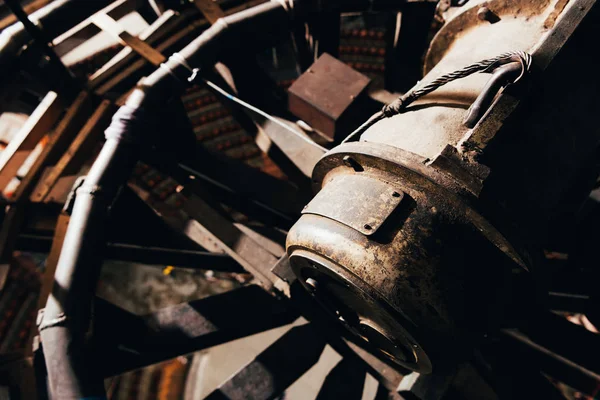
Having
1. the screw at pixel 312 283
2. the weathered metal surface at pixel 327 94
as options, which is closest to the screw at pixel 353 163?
the screw at pixel 312 283

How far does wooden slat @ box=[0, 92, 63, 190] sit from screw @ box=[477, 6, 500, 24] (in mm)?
3633

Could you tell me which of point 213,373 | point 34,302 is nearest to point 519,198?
point 213,373

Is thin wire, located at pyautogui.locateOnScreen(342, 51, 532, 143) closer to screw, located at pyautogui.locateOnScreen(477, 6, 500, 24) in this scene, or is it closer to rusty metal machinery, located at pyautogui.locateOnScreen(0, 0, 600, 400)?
rusty metal machinery, located at pyautogui.locateOnScreen(0, 0, 600, 400)

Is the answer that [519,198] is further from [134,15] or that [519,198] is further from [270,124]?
[134,15]

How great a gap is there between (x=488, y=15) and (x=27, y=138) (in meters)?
3.74

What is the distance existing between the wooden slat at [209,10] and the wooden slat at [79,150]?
4.10 ft

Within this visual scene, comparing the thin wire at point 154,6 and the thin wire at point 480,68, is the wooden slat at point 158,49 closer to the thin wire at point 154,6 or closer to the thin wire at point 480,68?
the thin wire at point 154,6

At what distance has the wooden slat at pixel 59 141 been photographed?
3.48 m

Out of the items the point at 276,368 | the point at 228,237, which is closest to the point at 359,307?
the point at 228,237

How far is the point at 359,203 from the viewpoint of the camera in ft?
6.18

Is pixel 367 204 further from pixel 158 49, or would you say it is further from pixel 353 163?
pixel 158 49

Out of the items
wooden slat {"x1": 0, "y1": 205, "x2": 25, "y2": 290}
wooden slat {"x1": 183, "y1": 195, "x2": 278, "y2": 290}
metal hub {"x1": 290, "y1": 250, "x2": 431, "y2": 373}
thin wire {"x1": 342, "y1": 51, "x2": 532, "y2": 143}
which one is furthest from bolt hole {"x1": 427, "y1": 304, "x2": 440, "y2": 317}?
wooden slat {"x1": 0, "y1": 205, "x2": 25, "y2": 290}

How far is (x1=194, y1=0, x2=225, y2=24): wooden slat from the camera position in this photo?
3745 millimetres

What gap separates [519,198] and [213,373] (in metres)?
5.14
